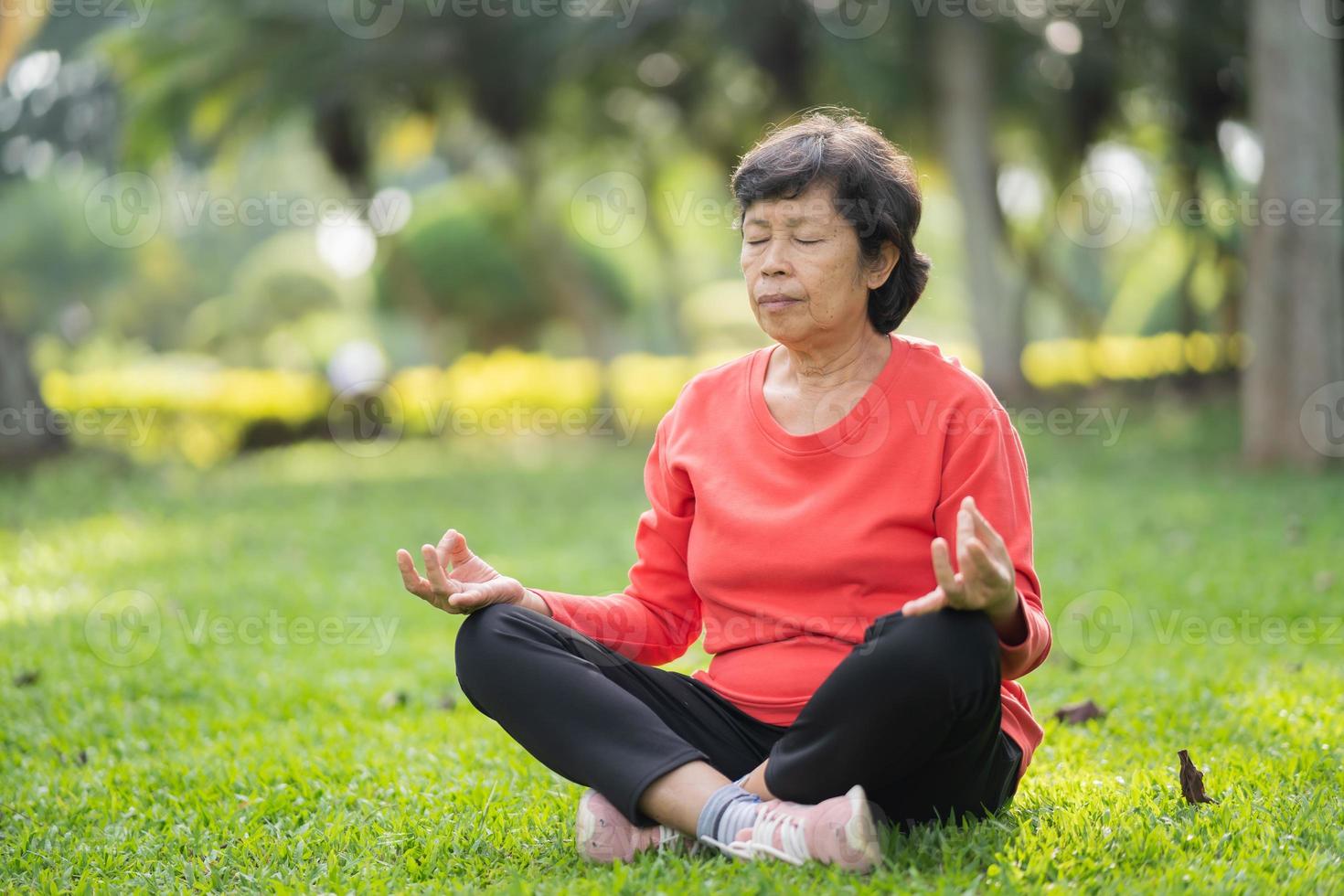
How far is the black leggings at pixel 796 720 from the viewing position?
2.27 metres

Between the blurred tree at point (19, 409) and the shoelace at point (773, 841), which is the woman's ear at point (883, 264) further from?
the blurred tree at point (19, 409)

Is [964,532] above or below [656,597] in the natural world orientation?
above

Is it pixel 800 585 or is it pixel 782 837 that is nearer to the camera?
pixel 782 837

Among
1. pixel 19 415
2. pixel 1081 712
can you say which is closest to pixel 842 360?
pixel 1081 712

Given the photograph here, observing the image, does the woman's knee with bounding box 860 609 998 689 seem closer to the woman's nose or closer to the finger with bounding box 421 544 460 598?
the woman's nose

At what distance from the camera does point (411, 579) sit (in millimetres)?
2629

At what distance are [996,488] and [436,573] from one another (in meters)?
1.13

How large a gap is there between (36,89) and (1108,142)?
14.0 metres

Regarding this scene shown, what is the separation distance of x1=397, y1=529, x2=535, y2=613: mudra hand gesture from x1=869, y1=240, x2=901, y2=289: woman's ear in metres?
0.99

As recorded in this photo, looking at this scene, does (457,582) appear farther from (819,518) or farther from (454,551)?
(819,518)

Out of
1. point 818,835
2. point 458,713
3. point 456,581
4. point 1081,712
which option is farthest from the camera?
point 458,713

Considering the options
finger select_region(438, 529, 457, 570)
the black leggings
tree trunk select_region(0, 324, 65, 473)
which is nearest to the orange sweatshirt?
the black leggings

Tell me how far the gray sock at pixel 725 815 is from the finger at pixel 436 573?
2.27 ft

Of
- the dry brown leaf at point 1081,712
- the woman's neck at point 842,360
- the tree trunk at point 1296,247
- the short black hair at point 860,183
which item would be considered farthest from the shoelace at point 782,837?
the tree trunk at point 1296,247
